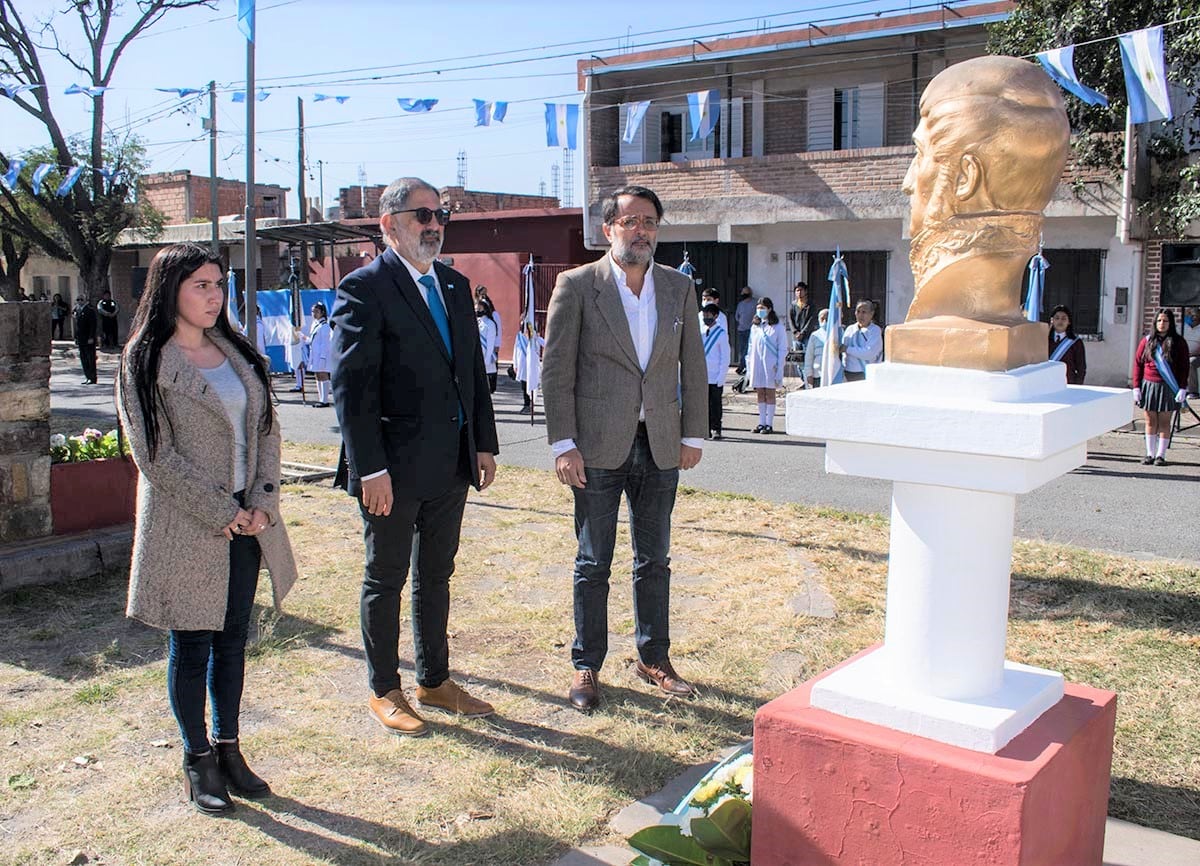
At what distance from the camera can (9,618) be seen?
17.7 feet

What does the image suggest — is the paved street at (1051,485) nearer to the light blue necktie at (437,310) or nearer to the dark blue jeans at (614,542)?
the dark blue jeans at (614,542)

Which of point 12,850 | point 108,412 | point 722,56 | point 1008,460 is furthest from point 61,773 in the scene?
point 722,56

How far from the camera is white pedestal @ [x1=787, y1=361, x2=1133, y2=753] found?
7.91ft

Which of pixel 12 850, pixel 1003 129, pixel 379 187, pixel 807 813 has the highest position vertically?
pixel 379 187

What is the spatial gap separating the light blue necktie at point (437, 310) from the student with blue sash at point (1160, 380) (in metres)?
8.67

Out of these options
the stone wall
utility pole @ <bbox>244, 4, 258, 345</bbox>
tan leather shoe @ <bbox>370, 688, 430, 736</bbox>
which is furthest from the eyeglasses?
utility pole @ <bbox>244, 4, 258, 345</bbox>

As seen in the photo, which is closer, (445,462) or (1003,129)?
(1003,129)

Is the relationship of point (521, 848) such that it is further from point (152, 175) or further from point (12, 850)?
point (152, 175)

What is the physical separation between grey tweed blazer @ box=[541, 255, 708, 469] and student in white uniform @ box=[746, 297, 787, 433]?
9.00 metres

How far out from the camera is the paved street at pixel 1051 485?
751 cm

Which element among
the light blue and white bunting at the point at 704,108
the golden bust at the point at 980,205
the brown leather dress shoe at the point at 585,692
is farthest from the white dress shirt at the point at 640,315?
the light blue and white bunting at the point at 704,108

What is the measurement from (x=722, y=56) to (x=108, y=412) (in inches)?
482

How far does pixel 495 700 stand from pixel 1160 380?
874 cm

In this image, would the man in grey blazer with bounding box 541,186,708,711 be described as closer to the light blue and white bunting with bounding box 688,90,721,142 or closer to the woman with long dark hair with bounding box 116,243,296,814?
the woman with long dark hair with bounding box 116,243,296,814
